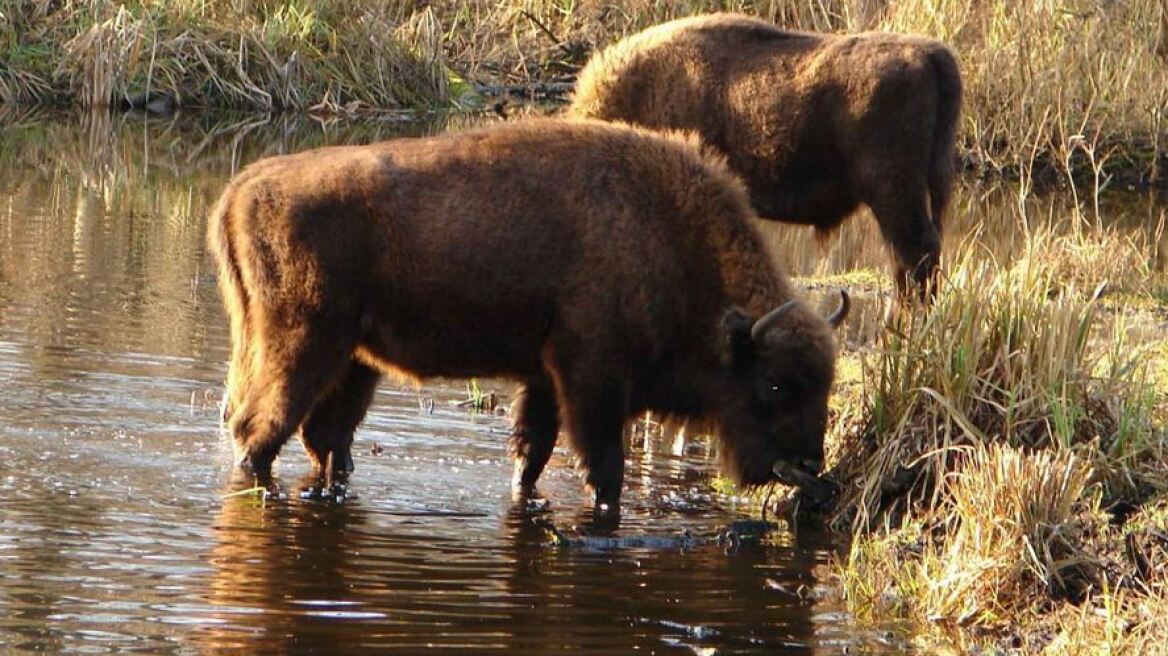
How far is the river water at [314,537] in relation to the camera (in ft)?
22.6

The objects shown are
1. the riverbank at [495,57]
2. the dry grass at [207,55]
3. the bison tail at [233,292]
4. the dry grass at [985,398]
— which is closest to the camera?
the dry grass at [985,398]

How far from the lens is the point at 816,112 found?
1208 centimetres

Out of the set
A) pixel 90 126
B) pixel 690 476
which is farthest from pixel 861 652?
pixel 90 126

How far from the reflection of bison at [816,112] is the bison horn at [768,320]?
10.1 ft

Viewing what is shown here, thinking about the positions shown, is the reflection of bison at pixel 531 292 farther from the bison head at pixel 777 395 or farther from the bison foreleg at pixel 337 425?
the bison foreleg at pixel 337 425

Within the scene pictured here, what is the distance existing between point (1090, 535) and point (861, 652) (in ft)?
4.58

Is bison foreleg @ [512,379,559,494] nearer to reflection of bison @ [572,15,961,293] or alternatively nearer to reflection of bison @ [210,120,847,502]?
reflection of bison @ [210,120,847,502]

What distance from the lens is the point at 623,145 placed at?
Result: 9320mm

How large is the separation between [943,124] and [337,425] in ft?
15.5

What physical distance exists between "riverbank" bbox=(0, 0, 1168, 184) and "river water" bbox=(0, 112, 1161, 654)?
9568mm

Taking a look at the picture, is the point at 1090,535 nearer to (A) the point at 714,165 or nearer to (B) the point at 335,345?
(A) the point at 714,165

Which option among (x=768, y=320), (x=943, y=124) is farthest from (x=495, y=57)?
(x=768, y=320)

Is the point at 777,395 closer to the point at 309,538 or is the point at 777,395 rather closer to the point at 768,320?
the point at 768,320

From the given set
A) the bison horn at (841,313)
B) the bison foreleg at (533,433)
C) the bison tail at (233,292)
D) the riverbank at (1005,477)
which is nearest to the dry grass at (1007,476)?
the riverbank at (1005,477)
